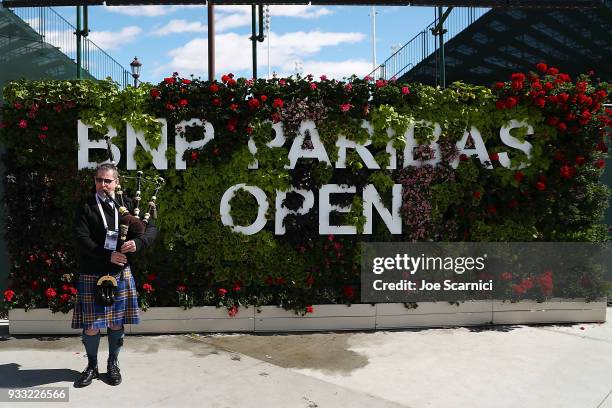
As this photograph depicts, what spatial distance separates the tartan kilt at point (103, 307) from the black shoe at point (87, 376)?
385mm

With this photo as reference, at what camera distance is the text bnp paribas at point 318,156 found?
6262mm

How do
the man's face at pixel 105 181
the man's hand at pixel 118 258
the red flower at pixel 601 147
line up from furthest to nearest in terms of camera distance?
1. the red flower at pixel 601 147
2. the man's face at pixel 105 181
3. the man's hand at pixel 118 258

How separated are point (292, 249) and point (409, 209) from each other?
1.50 m

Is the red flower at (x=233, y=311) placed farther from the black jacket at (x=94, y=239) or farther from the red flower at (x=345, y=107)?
the red flower at (x=345, y=107)

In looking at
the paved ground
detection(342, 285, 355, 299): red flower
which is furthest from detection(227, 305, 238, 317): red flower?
detection(342, 285, 355, 299): red flower

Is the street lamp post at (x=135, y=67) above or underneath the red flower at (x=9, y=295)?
above

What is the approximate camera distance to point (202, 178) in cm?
636

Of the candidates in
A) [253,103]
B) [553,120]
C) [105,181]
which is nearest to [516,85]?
[553,120]

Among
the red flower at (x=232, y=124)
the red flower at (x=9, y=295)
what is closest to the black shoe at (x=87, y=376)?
the red flower at (x=9, y=295)

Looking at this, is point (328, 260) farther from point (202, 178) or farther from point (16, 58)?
point (16, 58)

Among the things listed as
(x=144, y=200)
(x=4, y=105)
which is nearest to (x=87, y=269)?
(x=144, y=200)

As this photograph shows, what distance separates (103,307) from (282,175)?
2580 mm

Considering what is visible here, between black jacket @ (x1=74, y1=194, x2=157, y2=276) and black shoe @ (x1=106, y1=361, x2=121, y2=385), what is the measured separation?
32.9 inches

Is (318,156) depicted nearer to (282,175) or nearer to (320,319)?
(282,175)
